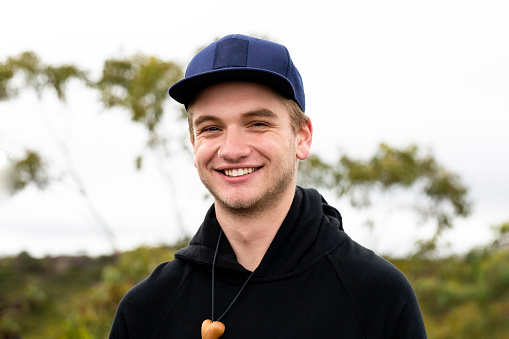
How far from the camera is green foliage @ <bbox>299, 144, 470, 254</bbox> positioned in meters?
14.3

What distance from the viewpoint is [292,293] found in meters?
2.21

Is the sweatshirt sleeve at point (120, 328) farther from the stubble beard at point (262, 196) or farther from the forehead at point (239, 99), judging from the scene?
the forehead at point (239, 99)

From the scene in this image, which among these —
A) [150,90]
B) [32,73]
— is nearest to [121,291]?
[150,90]

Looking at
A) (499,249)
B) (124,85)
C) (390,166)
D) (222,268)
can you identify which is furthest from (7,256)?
(222,268)

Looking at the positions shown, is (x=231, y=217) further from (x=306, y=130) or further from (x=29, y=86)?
(x=29, y=86)

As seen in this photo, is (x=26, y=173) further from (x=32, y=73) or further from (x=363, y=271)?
(x=363, y=271)

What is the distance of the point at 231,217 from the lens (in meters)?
2.31

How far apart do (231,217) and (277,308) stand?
0.41 meters

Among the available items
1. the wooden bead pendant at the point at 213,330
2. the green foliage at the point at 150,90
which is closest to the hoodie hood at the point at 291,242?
the wooden bead pendant at the point at 213,330

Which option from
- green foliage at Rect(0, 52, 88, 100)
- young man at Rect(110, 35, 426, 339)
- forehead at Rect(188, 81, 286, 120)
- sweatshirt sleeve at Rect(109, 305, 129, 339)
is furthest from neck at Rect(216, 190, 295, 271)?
green foliage at Rect(0, 52, 88, 100)

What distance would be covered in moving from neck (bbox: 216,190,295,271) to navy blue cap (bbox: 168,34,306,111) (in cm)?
46

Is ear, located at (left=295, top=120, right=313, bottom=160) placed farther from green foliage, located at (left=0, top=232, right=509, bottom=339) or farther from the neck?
green foliage, located at (left=0, top=232, right=509, bottom=339)

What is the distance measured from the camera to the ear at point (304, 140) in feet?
7.78

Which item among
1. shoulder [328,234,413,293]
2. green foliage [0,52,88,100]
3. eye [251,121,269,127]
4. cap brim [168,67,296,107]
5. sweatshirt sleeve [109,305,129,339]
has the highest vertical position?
green foliage [0,52,88,100]
